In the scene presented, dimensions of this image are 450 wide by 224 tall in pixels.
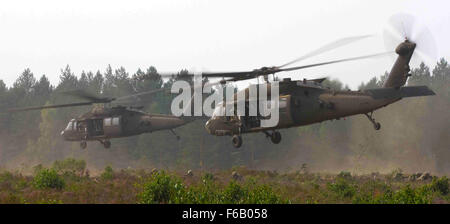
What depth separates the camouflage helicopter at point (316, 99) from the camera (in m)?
20.4

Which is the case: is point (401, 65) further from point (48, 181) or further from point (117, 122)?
point (117, 122)

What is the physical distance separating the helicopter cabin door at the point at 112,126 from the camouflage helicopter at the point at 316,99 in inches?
490

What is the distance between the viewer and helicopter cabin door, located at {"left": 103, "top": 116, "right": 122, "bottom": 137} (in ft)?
117

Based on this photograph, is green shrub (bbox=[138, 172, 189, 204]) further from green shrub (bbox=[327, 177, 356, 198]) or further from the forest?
the forest

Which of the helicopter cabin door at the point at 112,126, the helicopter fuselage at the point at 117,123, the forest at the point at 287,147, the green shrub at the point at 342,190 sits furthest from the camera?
the forest at the point at 287,147

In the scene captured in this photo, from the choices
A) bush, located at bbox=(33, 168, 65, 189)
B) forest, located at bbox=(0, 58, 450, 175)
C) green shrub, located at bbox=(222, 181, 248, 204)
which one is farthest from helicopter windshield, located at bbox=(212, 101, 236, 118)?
forest, located at bbox=(0, 58, 450, 175)

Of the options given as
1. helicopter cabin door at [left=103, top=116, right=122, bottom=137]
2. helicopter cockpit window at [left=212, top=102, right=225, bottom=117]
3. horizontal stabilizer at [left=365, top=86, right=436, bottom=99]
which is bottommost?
helicopter cabin door at [left=103, top=116, right=122, bottom=137]

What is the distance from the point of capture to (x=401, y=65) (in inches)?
802

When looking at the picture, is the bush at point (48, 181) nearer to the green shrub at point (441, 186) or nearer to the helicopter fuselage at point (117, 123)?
the helicopter fuselage at point (117, 123)

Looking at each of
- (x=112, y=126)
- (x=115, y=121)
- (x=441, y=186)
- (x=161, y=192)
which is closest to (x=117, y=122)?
(x=115, y=121)

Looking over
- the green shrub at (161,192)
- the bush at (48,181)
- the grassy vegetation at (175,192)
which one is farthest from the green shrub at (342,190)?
the bush at (48,181)

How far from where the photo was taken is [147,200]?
58.1ft

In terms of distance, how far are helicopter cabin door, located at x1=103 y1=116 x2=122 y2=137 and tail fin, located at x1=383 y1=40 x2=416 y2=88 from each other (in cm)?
2124
